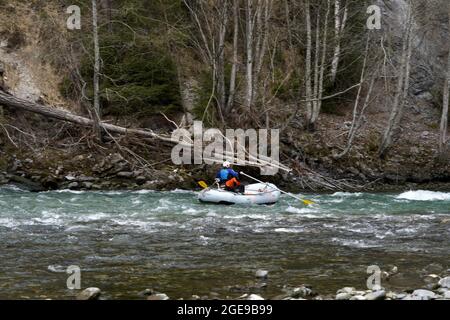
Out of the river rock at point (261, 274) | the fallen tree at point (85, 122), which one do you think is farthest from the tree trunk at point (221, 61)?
the river rock at point (261, 274)

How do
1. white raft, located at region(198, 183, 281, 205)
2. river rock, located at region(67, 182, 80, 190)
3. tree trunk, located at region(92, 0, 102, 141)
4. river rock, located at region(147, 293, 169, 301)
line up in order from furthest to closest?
1. tree trunk, located at region(92, 0, 102, 141)
2. river rock, located at region(67, 182, 80, 190)
3. white raft, located at region(198, 183, 281, 205)
4. river rock, located at region(147, 293, 169, 301)

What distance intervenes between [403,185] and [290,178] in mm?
4312

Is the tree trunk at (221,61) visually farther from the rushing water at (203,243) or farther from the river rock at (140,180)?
the rushing water at (203,243)

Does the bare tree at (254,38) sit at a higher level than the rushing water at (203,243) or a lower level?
higher

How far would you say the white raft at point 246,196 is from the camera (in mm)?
16453

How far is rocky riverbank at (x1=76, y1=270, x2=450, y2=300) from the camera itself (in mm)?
7082

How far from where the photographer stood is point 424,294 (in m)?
7.15

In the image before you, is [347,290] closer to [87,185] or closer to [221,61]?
[87,185]

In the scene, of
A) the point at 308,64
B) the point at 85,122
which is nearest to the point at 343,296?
the point at 85,122

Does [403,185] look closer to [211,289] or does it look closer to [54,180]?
[54,180]

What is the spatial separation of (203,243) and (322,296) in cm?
379

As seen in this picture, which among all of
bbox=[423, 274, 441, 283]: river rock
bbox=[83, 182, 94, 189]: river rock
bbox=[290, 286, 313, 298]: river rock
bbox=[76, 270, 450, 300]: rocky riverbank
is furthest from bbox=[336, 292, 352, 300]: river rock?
bbox=[83, 182, 94, 189]: river rock

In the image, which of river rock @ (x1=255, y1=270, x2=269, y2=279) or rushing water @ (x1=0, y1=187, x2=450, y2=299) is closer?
rushing water @ (x1=0, y1=187, x2=450, y2=299)

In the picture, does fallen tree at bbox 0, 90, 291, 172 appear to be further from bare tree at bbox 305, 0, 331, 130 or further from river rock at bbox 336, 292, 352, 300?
river rock at bbox 336, 292, 352, 300
